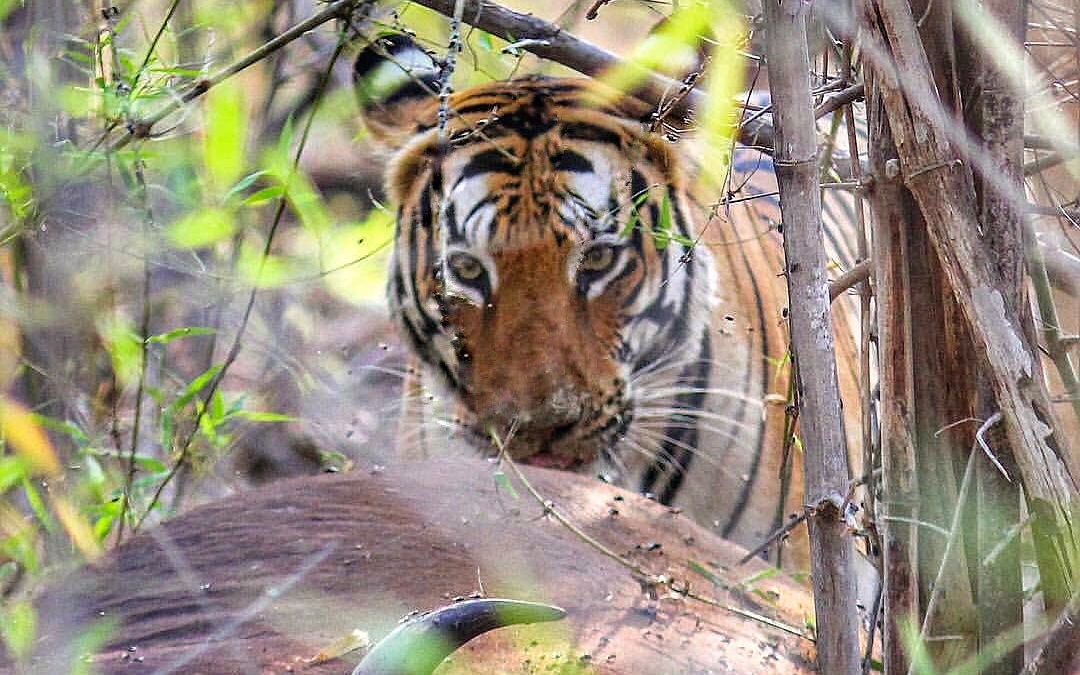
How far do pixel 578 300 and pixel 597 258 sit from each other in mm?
101

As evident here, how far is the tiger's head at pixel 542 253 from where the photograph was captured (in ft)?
8.88

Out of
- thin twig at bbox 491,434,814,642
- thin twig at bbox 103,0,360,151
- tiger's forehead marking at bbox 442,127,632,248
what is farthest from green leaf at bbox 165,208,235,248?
Answer: thin twig at bbox 491,434,814,642

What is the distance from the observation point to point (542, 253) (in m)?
2.77

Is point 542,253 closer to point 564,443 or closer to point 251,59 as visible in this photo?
point 564,443

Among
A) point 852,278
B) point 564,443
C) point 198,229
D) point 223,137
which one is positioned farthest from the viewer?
point 564,443

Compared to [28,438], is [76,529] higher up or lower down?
lower down

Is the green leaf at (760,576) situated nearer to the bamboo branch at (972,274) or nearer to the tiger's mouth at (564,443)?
the bamboo branch at (972,274)

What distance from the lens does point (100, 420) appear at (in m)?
2.90

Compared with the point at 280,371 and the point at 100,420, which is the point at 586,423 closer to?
the point at 100,420

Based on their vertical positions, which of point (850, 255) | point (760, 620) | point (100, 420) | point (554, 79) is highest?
point (554, 79)

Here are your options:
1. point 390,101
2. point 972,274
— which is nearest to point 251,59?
point 972,274

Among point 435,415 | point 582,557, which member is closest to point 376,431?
point 435,415

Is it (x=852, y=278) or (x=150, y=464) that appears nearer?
(x=852, y=278)

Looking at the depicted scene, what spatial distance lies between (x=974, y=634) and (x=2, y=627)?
1098mm
